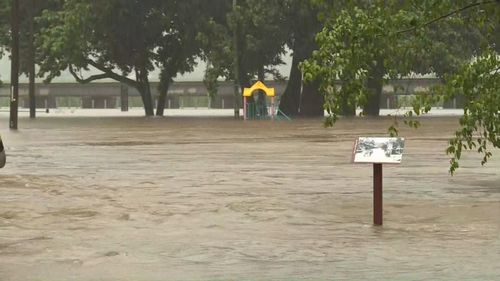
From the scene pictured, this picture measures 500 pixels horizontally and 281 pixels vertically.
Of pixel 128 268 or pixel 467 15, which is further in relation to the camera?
pixel 467 15

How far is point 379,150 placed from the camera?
11.1 m

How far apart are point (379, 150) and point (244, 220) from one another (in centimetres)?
190

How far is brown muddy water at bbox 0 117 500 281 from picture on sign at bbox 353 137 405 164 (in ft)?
2.56

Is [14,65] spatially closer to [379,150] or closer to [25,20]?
[25,20]

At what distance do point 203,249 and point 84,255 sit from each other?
1126 millimetres

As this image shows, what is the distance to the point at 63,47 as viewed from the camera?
64.8 m

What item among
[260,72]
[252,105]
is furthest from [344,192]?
[260,72]

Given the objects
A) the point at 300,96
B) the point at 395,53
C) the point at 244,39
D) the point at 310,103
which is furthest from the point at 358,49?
the point at 300,96

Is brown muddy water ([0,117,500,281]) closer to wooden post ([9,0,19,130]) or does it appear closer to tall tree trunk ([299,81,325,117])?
wooden post ([9,0,19,130])

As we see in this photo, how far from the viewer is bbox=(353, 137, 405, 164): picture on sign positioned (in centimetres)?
1098

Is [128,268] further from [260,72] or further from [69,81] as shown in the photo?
[69,81]

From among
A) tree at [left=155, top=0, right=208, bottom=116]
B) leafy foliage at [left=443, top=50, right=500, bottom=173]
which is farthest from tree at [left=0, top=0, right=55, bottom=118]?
leafy foliage at [left=443, top=50, right=500, bottom=173]

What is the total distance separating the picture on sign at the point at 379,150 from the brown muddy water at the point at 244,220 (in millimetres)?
779

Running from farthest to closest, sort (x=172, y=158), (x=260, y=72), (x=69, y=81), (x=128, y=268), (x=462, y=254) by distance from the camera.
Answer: (x=69, y=81) < (x=260, y=72) < (x=172, y=158) < (x=462, y=254) < (x=128, y=268)
